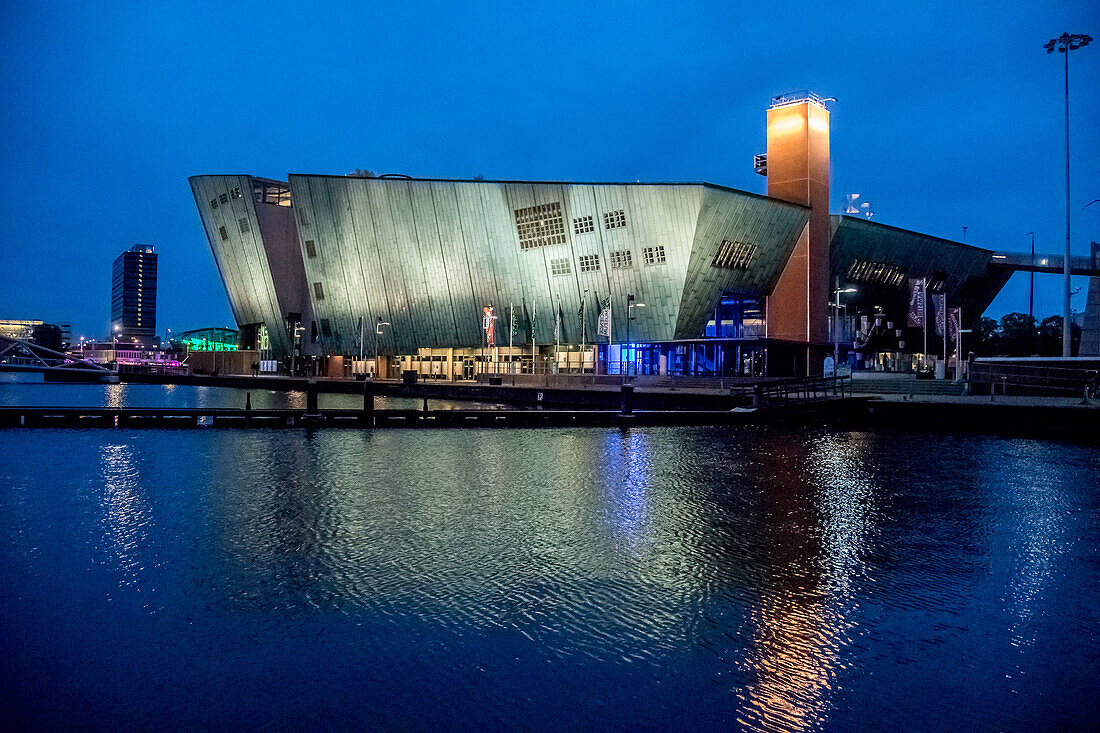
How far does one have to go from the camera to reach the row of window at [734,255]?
60656 mm

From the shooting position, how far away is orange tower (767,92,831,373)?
6681 centimetres

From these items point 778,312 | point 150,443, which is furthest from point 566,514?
point 778,312

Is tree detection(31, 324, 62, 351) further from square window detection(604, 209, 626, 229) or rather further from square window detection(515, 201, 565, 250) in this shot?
square window detection(604, 209, 626, 229)

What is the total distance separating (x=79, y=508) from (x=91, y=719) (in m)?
8.52

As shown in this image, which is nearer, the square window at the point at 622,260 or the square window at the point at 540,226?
the square window at the point at 622,260

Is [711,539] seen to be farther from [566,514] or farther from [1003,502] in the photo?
[1003,502]

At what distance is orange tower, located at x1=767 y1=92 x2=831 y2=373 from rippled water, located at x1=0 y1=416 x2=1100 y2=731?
176 ft

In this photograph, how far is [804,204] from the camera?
6669cm

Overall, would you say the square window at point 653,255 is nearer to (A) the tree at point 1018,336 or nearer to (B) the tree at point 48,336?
(A) the tree at point 1018,336

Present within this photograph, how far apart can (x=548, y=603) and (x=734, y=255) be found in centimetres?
5798

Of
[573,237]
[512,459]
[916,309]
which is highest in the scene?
[573,237]

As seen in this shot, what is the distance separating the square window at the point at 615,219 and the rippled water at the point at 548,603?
4742 cm

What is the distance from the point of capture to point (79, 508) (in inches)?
480

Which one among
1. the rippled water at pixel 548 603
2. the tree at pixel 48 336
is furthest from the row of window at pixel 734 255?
the tree at pixel 48 336
